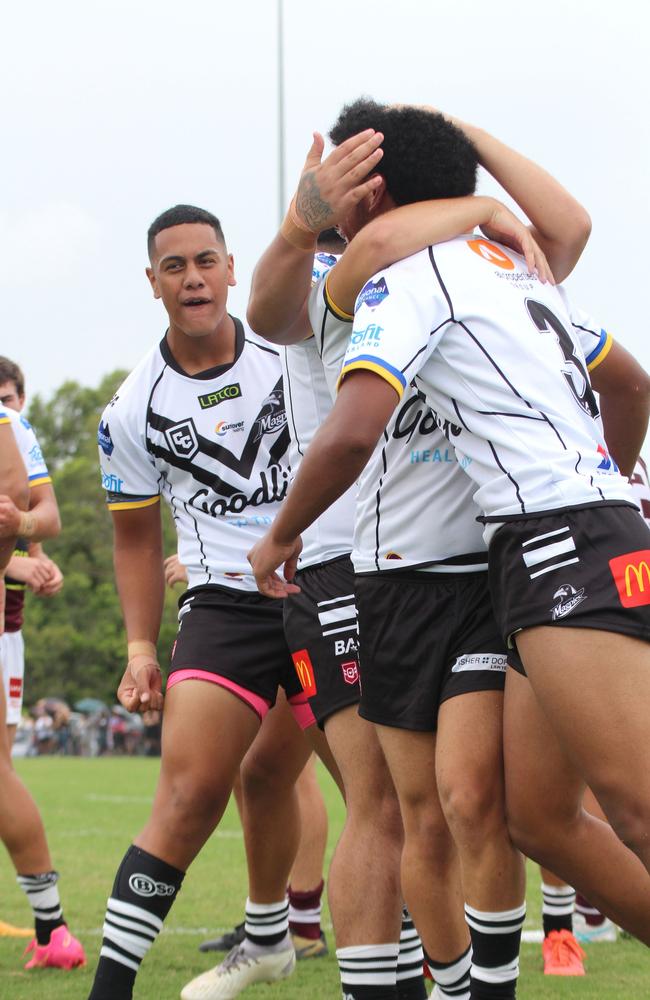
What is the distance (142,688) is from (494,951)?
1.65 meters

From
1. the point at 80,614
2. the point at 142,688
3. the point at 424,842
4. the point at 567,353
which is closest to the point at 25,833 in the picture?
the point at 142,688

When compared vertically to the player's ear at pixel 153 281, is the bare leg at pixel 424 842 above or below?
below

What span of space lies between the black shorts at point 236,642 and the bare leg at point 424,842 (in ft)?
3.42

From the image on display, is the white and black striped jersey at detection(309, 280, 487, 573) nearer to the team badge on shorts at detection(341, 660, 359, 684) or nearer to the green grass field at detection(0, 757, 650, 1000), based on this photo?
the team badge on shorts at detection(341, 660, 359, 684)

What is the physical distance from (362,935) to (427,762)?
563 mm

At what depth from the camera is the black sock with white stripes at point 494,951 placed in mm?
3482

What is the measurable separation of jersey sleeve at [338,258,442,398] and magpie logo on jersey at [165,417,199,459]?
1676 millimetres

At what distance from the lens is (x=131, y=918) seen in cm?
413

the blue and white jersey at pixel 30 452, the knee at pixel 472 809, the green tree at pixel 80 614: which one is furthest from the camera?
the green tree at pixel 80 614

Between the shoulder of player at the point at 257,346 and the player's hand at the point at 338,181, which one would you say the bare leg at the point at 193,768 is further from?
the player's hand at the point at 338,181

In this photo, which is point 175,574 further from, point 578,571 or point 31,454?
point 578,571

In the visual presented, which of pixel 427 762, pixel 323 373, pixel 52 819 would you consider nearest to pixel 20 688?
pixel 323 373

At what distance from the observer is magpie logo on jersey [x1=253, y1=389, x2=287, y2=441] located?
16.3 feet

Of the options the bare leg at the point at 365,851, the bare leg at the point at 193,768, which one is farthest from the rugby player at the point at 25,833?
the bare leg at the point at 365,851
